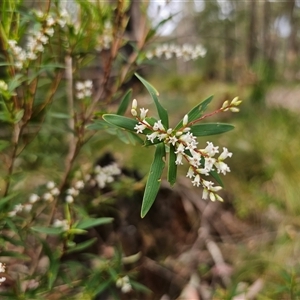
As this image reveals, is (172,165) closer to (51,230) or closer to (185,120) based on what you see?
(185,120)

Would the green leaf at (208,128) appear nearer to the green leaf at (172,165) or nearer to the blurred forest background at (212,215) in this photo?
the green leaf at (172,165)

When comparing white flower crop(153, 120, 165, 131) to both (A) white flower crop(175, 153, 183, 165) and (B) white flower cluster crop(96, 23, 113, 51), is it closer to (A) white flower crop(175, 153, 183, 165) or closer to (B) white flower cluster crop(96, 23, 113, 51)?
(A) white flower crop(175, 153, 183, 165)

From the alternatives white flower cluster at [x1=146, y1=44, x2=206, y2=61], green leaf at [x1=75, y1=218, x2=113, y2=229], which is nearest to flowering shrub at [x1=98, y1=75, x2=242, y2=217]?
green leaf at [x1=75, y1=218, x2=113, y2=229]

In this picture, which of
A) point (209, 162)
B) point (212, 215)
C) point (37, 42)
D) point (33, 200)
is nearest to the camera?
point (209, 162)

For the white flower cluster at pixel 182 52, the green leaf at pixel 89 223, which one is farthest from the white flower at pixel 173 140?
the white flower cluster at pixel 182 52

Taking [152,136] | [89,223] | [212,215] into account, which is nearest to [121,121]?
[152,136]
